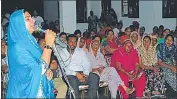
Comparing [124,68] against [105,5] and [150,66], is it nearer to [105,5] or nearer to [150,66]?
[150,66]

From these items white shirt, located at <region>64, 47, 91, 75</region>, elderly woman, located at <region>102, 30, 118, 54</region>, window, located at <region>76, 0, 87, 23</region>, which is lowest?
white shirt, located at <region>64, 47, 91, 75</region>

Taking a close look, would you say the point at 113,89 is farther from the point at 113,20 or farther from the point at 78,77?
the point at 113,20

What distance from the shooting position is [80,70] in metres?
6.14

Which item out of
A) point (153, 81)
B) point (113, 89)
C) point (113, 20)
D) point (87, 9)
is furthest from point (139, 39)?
point (87, 9)

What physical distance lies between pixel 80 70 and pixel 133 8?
670cm

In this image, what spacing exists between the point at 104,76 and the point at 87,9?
7424mm

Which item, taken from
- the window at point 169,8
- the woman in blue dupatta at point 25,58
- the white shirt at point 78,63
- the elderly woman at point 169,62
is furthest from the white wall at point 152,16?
the woman in blue dupatta at point 25,58

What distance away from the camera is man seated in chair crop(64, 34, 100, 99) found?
6.07m

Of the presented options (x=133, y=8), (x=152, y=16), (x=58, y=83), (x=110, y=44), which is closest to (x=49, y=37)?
(x=58, y=83)

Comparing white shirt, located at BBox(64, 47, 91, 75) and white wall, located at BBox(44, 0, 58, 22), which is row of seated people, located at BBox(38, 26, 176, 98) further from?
white wall, located at BBox(44, 0, 58, 22)

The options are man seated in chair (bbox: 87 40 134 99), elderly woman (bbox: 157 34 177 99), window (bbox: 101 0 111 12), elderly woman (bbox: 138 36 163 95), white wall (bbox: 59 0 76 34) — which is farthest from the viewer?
window (bbox: 101 0 111 12)

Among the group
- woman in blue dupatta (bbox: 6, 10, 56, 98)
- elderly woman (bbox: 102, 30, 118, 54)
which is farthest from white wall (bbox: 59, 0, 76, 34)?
woman in blue dupatta (bbox: 6, 10, 56, 98)

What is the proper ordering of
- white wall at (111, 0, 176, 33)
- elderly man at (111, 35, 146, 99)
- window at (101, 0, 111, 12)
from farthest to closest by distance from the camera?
window at (101, 0, 111, 12), white wall at (111, 0, 176, 33), elderly man at (111, 35, 146, 99)

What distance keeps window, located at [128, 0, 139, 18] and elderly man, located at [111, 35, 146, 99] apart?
19.2ft
